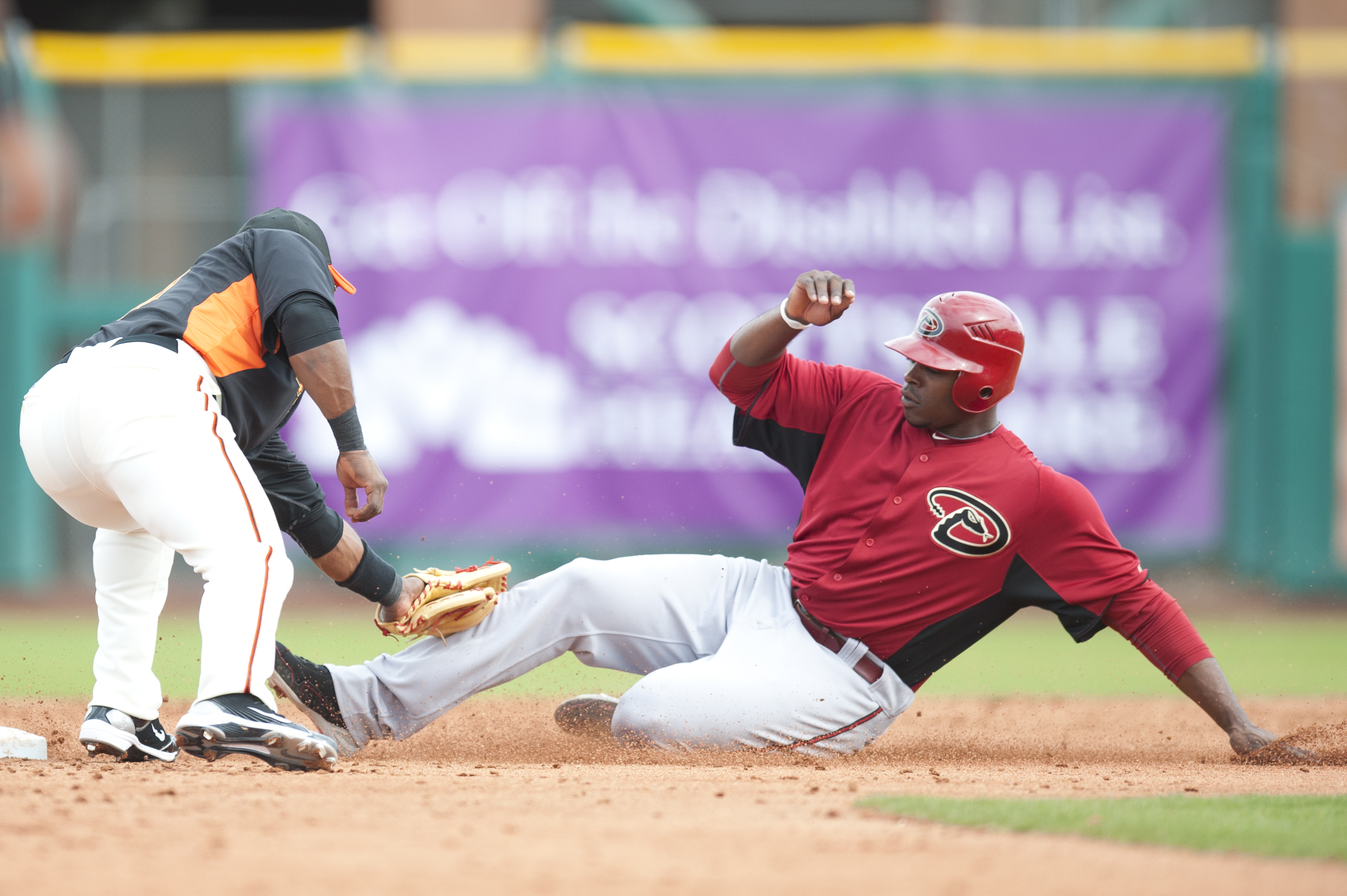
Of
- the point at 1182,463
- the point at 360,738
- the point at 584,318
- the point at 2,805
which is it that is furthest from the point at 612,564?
the point at 1182,463

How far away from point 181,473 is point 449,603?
0.87 meters

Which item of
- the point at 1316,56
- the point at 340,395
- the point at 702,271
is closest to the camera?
the point at 340,395

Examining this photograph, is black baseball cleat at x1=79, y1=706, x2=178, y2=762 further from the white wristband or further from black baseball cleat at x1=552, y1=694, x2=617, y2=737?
the white wristband

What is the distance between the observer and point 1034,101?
976cm

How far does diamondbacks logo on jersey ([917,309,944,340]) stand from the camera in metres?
4.01

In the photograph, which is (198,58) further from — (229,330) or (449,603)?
(449,603)

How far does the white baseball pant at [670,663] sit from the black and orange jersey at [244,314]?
0.85 meters

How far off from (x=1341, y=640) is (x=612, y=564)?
18.5 feet

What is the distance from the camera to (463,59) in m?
9.78

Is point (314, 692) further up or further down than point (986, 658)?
further up

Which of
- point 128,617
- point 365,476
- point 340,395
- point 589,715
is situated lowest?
point 589,715

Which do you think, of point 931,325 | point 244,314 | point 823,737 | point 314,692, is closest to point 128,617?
point 314,692

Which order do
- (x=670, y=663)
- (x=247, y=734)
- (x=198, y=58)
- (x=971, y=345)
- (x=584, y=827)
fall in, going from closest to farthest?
1. (x=584, y=827)
2. (x=247, y=734)
3. (x=971, y=345)
4. (x=670, y=663)
5. (x=198, y=58)

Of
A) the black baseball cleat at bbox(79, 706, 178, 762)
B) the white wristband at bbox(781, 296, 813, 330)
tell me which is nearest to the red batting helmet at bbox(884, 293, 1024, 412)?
the white wristband at bbox(781, 296, 813, 330)
